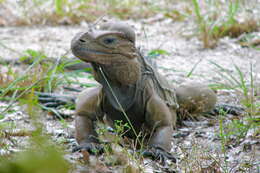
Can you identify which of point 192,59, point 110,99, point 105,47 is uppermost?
point 105,47

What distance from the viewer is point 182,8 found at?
10.6 meters

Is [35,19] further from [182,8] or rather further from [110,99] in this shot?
[110,99]

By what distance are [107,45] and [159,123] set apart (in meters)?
0.84

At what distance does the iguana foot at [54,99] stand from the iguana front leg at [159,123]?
5.49 ft

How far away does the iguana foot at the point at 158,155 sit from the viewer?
3.47 m

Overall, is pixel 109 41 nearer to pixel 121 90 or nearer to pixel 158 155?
pixel 121 90

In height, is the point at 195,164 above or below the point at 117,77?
below

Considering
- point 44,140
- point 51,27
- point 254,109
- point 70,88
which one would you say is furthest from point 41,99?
point 51,27

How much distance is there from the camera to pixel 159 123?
3.74 meters

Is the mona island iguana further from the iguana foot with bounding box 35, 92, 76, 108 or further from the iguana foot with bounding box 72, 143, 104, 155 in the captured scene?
the iguana foot with bounding box 35, 92, 76, 108

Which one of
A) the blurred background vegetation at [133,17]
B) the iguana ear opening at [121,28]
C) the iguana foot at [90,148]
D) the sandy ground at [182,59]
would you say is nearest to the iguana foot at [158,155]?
the sandy ground at [182,59]

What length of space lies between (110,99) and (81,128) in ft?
1.13

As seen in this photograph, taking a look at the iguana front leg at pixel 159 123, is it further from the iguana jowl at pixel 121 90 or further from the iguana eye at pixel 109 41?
the iguana eye at pixel 109 41

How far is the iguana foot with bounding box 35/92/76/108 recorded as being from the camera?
5.21 metres
